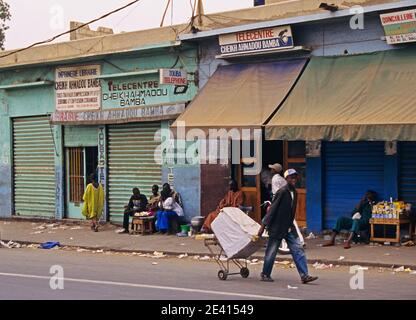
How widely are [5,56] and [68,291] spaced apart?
50.4 feet

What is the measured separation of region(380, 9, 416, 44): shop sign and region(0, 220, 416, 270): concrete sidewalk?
420 centimetres

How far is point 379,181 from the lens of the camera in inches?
627

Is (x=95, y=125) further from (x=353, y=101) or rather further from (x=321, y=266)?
(x=321, y=266)

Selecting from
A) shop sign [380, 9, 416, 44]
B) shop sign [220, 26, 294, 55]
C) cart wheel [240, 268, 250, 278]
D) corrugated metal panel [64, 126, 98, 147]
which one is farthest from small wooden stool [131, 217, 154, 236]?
shop sign [380, 9, 416, 44]

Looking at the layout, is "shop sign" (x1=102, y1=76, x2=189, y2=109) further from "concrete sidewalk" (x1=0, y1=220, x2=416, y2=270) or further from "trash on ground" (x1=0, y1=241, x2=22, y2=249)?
"trash on ground" (x1=0, y1=241, x2=22, y2=249)

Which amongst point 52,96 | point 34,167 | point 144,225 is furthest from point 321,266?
point 34,167

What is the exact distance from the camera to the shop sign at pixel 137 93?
1953 cm

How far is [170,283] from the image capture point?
1130 cm

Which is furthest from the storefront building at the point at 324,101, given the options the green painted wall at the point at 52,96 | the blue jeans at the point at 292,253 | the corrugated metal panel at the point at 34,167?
the corrugated metal panel at the point at 34,167

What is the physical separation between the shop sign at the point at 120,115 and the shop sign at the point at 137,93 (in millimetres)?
229

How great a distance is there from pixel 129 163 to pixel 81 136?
210cm

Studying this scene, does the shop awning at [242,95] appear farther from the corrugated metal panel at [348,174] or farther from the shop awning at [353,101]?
the corrugated metal panel at [348,174]

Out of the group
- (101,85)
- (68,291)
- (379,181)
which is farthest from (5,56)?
(68,291)
